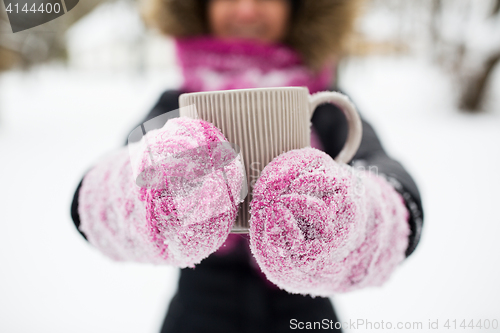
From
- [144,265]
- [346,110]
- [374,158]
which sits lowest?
[144,265]

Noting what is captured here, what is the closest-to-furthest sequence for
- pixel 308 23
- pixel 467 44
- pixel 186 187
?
1. pixel 186 187
2. pixel 308 23
3. pixel 467 44

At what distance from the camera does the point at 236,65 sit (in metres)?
0.56

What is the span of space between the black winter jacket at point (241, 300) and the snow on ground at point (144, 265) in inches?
4.9

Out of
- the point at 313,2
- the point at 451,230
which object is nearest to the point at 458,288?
the point at 451,230

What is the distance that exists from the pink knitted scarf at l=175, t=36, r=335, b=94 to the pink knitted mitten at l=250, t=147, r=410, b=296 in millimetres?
346

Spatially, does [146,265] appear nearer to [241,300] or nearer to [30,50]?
[241,300]

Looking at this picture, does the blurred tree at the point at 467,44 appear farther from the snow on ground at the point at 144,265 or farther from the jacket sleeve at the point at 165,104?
the jacket sleeve at the point at 165,104

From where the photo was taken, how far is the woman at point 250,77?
518 mm

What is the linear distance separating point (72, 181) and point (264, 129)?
172 centimetres

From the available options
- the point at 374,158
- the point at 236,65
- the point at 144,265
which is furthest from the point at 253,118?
the point at 144,265

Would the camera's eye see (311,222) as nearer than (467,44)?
Yes

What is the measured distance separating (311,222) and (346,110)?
13cm

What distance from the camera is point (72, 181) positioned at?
1.64 m

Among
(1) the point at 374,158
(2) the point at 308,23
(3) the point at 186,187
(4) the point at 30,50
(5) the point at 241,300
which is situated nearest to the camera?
(3) the point at 186,187
